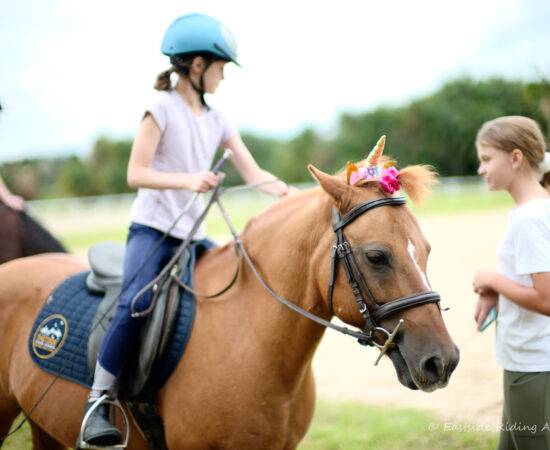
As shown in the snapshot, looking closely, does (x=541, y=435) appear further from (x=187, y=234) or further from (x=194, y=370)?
(x=187, y=234)

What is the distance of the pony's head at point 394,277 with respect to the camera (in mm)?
1964

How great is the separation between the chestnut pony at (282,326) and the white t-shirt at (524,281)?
632 mm

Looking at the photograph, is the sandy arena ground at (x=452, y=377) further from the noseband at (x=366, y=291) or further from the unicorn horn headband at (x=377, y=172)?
the unicorn horn headband at (x=377, y=172)

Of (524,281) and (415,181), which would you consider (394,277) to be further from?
(524,281)

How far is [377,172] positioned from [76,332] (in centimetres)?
213

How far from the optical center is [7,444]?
4.76 metres

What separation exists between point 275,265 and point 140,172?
96cm

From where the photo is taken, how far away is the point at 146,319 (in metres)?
2.72

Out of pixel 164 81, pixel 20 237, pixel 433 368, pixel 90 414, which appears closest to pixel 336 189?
pixel 433 368

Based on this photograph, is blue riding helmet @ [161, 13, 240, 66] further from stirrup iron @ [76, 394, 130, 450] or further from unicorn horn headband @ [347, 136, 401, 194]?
stirrup iron @ [76, 394, 130, 450]

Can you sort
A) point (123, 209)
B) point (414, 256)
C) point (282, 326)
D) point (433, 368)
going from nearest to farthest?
point (433, 368), point (414, 256), point (282, 326), point (123, 209)

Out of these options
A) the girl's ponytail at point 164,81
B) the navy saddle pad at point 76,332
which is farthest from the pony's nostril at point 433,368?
the girl's ponytail at point 164,81

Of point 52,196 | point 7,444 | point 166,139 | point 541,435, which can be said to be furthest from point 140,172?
point 52,196

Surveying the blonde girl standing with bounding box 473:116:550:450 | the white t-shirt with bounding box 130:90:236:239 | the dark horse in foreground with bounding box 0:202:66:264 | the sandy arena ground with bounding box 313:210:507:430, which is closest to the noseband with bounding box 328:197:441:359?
the blonde girl standing with bounding box 473:116:550:450
